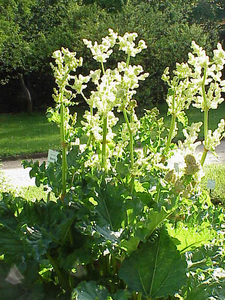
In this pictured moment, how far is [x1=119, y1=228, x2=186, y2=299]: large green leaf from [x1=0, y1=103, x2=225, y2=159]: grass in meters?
7.93

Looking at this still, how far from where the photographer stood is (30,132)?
39.9ft

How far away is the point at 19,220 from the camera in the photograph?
1677 millimetres

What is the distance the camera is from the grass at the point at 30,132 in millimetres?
10150

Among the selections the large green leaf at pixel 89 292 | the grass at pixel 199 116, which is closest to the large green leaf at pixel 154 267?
the large green leaf at pixel 89 292

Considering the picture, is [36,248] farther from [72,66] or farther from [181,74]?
[181,74]


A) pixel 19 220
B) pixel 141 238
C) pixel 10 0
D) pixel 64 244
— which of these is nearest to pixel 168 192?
pixel 141 238

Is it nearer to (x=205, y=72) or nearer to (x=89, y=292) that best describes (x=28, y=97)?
(x=205, y=72)

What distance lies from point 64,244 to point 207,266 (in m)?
0.53

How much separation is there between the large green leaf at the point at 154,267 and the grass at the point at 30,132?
7.93m

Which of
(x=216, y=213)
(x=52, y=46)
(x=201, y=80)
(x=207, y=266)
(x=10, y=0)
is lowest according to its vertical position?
(x=207, y=266)

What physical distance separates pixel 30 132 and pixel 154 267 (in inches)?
424

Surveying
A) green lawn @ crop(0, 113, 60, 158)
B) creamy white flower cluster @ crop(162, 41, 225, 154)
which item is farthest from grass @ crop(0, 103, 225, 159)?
creamy white flower cluster @ crop(162, 41, 225, 154)

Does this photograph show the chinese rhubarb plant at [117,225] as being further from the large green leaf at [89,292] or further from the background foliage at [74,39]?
the background foliage at [74,39]

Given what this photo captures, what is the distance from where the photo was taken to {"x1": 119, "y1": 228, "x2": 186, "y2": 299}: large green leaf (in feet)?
5.35
